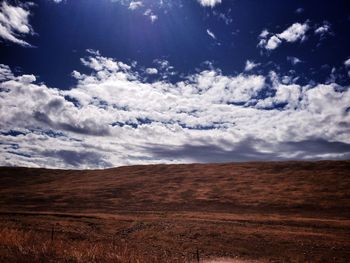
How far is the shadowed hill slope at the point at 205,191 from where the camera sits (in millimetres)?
37031

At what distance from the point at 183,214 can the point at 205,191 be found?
45.8 feet

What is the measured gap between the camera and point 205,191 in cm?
4603

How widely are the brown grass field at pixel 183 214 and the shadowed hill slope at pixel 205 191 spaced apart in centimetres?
13

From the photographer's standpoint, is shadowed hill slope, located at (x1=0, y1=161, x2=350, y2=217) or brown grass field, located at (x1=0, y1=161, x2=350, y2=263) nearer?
brown grass field, located at (x1=0, y1=161, x2=350, y2=263)

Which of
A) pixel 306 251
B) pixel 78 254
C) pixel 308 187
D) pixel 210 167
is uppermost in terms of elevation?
pixel 210 167

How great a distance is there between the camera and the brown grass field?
1647 centimetres

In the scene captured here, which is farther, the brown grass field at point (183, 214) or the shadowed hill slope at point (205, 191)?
the shadowed hill slope at point (205, 191)

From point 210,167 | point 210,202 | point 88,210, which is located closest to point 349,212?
point 210,202

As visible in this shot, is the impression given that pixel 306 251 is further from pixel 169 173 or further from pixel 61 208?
pixel 169 173

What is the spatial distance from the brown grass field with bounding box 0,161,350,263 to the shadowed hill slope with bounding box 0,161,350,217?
13cm

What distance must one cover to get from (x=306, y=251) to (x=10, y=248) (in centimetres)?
1477

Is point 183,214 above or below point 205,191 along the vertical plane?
below

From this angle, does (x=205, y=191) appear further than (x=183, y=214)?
Yes

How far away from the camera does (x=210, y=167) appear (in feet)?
214
